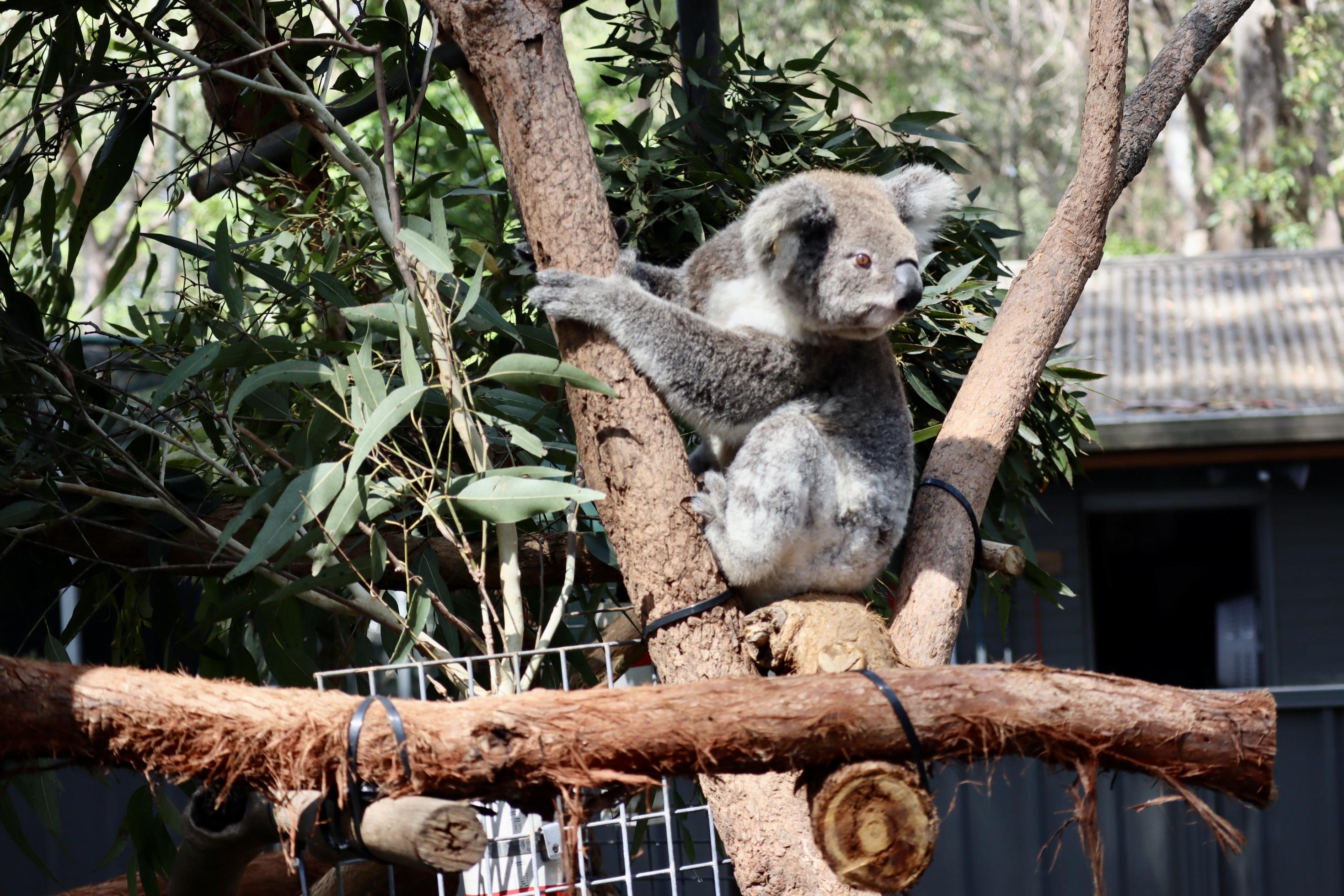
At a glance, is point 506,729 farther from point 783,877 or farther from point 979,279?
point 979,279

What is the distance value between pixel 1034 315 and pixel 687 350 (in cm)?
67

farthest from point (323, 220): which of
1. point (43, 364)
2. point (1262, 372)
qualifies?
point (1262, 372)

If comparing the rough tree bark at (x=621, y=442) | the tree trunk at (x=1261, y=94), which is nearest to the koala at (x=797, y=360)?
the rough tree bark at (x=621, y=442)

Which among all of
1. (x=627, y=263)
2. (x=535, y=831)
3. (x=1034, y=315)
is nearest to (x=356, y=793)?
(x=535, y=831)

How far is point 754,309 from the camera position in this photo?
2.30 metres

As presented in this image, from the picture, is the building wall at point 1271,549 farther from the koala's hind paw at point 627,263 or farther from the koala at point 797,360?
the koala's hind paw at point 627,263

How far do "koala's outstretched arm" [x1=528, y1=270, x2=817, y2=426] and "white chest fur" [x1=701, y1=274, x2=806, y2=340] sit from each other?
31 millimetres

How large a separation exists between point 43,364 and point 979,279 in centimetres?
205

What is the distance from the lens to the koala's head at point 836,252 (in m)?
2.09

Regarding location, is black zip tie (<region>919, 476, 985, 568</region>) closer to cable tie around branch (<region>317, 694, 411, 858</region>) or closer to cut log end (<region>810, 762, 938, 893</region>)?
cut log end (<region>810, 762, 938, 893</region>)

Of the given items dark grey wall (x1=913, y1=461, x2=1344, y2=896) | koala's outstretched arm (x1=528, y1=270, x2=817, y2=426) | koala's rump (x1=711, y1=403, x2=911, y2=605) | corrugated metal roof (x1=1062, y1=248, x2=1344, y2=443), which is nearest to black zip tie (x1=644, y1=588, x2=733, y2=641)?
koala's rump (x1=711, y1=403, x2=911, y2=605)

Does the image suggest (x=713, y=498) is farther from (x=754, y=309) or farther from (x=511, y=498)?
(x=511, y=498)

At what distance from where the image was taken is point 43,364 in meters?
2.30

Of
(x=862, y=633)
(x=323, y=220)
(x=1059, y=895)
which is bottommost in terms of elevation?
(x=1059, y=895)
